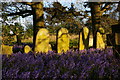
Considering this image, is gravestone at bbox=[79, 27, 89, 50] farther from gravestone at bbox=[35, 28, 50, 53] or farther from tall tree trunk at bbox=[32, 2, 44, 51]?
tall tree trunk at bbox=[32, 2, 44, 51]

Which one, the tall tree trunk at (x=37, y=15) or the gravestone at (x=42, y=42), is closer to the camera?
the gravestone at (x=42, y=42)

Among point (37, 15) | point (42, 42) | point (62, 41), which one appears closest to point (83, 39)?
point (62, 41)

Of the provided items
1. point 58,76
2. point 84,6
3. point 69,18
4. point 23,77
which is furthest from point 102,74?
point 84,6

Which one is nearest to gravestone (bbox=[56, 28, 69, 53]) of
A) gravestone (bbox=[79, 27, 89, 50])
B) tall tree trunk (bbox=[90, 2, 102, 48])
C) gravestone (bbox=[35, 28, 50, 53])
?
gravestone (bbox=[35, 28, 50, 53])

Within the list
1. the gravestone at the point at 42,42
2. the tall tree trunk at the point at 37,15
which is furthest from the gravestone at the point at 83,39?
the tall tree trunk at the point at 37,15

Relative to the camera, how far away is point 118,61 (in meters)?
3.98

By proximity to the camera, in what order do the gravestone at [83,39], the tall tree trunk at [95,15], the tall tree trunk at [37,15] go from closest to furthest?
the gravestone at [83,39] → the tall tree trunk at [37,15] → the tall tree trunk at [95,15]

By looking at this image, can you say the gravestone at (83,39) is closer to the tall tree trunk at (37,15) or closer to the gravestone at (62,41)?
the gravestone at (62,41)

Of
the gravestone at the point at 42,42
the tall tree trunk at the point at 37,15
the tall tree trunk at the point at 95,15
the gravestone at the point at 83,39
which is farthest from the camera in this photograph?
the tall tree trunk at the point at 95,15

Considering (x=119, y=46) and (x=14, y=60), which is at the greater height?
(x=119, y=46)

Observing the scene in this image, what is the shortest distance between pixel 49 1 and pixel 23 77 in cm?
844

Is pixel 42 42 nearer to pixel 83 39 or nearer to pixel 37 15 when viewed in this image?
pixel 83 39

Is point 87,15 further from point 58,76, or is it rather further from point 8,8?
point 58,76

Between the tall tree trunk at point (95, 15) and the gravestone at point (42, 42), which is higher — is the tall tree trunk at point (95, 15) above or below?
above
